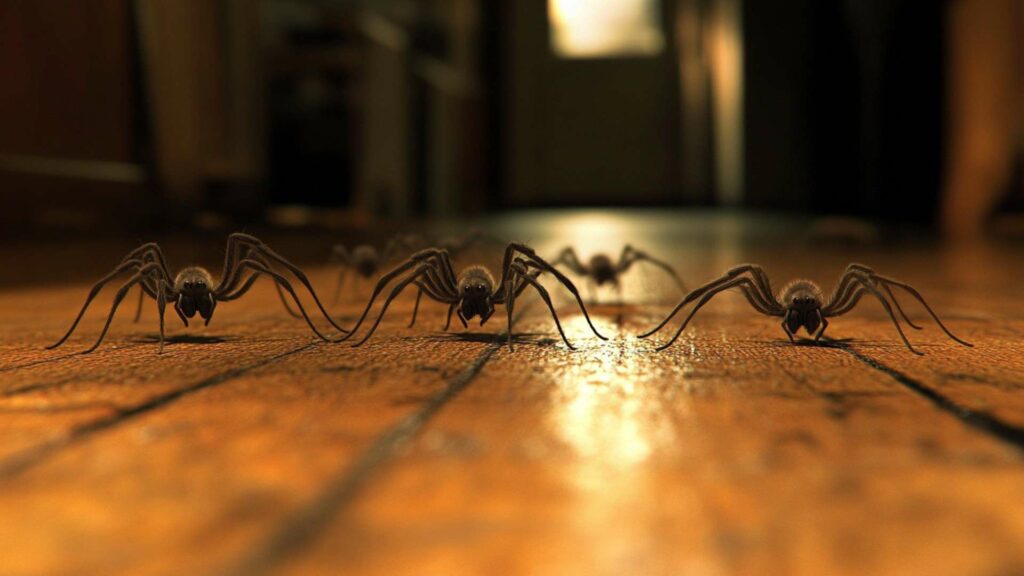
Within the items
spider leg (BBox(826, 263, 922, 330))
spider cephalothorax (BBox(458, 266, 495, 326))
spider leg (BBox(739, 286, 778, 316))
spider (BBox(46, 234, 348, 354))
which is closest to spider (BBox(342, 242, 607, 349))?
spider cephalothorax (BBox(458, 266, 495, 326))

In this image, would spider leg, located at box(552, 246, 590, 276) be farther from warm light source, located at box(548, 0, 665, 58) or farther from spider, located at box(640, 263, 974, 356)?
warm light source, located at box(548, 0, 665, 58)

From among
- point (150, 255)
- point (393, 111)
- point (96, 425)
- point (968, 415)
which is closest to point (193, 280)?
point (150, 255)


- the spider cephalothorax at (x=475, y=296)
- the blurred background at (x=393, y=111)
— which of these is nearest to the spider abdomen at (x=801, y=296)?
the spider cephalothorax at (x=475, y=296)

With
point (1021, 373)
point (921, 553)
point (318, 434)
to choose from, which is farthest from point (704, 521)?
point (1021, 373)

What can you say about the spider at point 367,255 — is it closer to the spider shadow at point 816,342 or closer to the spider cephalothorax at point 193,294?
the spider cephalothorax at point 193,294

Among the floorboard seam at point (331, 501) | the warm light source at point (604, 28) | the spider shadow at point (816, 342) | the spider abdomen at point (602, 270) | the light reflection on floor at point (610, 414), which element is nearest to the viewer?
the floorboard seam at point (331, 501)

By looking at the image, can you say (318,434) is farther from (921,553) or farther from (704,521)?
(921,553)
